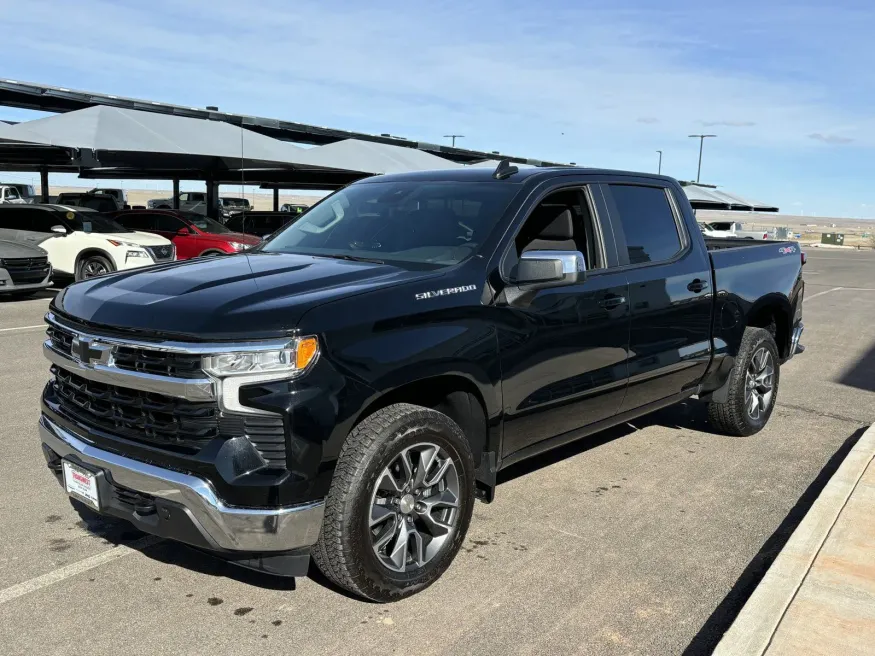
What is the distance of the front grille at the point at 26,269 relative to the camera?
1398cm

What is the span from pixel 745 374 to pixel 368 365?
3746mm

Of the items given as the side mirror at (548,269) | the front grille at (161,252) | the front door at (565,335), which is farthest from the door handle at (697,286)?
the front grille at (161,252)

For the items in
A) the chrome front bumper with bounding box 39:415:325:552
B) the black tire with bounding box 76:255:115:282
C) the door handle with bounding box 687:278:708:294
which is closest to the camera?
the chrome front bumper with bounding box 39:415:325:552

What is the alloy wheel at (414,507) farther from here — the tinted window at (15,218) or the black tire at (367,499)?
the tinted window at (15,218)

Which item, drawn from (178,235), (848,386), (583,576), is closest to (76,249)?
(178,235)

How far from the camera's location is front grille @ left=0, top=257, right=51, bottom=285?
45.9 feet

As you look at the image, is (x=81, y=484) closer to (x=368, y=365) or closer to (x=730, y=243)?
(x=368, y=365)

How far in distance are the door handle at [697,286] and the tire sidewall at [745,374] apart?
34.0 inches

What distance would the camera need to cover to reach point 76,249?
1611 centimetres

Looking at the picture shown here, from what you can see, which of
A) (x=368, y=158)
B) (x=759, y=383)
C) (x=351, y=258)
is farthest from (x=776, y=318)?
(x=368, y=158)

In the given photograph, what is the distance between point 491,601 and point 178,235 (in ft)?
55.8

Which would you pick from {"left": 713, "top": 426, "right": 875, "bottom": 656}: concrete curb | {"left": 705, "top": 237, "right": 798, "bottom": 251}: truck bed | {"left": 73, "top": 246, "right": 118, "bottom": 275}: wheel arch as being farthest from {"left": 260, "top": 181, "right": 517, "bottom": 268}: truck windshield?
{"left": 73, "top": 246, "right": 118, "bottom": 275}: wheel arch

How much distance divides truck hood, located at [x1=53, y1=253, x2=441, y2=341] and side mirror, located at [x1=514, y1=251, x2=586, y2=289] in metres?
0.46

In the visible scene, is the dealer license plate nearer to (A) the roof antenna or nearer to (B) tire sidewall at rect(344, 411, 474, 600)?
(B) tire sidewall at rect(344, 411, 474, 600)
